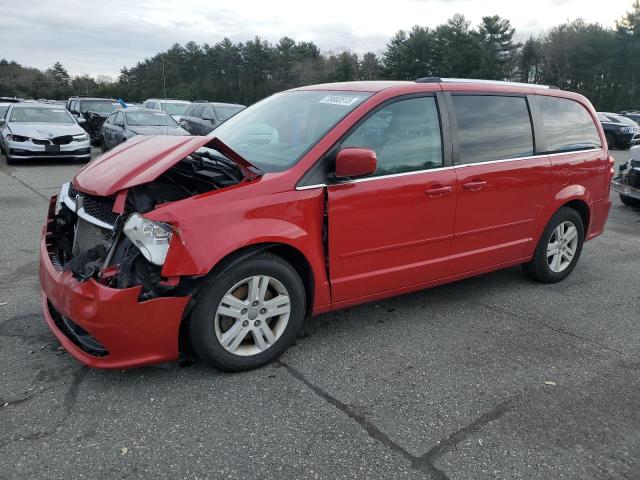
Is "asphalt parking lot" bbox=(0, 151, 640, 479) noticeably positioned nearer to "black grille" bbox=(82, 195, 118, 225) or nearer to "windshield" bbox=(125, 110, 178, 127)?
"black grille" bbox=(82, 195, 118, 225)

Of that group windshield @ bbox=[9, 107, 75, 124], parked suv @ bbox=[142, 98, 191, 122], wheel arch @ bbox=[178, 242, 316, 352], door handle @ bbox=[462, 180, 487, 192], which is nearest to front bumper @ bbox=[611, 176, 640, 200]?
door handle @ bbox=[462, 180, 487, 192]

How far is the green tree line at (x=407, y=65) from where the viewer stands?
46844 millimetres

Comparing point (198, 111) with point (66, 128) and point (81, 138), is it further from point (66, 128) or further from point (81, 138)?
point (66, 128)

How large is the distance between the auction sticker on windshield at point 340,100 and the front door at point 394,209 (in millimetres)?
206

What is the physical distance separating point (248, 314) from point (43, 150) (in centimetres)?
1162

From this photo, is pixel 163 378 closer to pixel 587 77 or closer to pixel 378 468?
pixel 378 468

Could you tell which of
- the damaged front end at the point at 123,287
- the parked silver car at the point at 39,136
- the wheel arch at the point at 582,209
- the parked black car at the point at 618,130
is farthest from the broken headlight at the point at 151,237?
the parked black car at the point at 618,130

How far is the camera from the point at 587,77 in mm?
48125

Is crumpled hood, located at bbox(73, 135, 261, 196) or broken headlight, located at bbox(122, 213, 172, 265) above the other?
crumpled hood, located at bbox(73, 135, 261, 196)

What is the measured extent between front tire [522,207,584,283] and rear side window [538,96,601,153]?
619 millimetres

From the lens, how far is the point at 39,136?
12586 mm

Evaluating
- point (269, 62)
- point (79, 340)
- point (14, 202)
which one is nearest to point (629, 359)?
point (79, 340)

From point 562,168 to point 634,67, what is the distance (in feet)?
160

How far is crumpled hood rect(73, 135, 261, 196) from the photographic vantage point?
3.04 m
